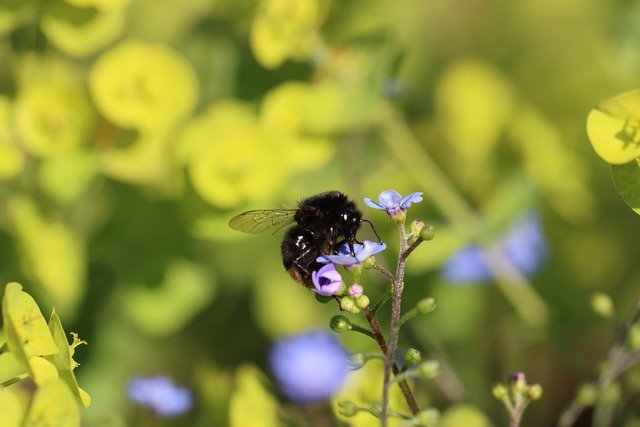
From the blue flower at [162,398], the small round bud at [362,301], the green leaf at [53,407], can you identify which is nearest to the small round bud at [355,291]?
the small round bud at [362,301]

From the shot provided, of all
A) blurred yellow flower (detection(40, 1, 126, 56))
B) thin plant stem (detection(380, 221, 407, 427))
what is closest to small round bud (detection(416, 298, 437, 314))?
thin plant stem (detection(380, 221, 407, 427))

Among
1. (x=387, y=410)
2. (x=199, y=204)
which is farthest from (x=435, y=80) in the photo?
(x=387, y=410)

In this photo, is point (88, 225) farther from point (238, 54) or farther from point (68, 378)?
point (68, 378)

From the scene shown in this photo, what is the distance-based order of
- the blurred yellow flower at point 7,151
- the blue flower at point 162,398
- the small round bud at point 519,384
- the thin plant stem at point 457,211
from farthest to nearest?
1. the thin plant stem at point 457,211
2. the blurred yellow flower at point 7,151
3. the blue flower at point 162,398
4. the small round bud at point 519,384

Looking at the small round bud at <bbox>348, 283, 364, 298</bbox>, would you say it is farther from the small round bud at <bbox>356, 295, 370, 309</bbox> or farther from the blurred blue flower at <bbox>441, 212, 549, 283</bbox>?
the blurred blue flower at <bbox>441, 212, 549, 283</bbox>

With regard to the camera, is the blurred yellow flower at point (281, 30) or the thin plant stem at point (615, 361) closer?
the thin plant stem at point (615, 361)

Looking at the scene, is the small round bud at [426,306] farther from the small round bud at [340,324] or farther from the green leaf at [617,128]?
the green leaf at [617,128]

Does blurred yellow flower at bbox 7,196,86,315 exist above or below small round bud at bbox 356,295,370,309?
below
